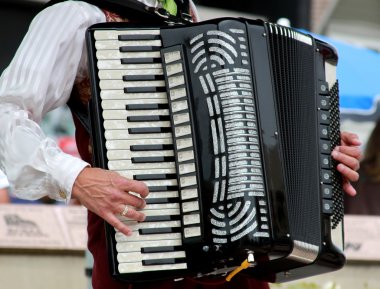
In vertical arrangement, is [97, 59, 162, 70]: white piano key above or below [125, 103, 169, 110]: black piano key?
above

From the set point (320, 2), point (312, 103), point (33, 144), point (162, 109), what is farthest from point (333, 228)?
point (320, 2)

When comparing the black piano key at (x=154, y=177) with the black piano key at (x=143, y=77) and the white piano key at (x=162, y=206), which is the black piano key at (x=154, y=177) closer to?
the white piano key at (x=162, y=206)

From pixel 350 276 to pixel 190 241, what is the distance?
2944mm

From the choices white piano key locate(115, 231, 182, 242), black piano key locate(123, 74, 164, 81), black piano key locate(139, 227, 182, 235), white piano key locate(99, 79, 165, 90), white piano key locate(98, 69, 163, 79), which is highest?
white piano key locate(98, 69, 163, 79)

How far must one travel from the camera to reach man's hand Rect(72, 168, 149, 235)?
3.21m

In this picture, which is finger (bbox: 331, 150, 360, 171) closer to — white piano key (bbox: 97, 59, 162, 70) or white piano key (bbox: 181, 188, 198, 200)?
white piano key (bbox: 181, 188, 198, 200)

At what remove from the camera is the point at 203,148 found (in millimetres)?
3346

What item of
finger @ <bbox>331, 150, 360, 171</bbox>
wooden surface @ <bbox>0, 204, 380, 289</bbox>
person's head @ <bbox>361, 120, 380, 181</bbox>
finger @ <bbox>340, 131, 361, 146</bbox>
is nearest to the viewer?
finger @ <bbox>331, 150, 360, 171</bbox>

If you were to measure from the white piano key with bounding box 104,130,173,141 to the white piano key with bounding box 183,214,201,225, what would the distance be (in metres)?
0.22

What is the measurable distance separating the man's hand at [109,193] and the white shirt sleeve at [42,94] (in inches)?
1.4

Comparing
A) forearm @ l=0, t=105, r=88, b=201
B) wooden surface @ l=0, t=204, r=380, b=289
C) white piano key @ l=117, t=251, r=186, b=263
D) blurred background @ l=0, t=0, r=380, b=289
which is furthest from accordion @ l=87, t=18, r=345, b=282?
wooden surface @ l=0, t=204, r=380, b=289

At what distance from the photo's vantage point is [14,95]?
3.33 meters

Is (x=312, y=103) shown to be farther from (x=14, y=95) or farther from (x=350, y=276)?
(x=350, y=276)

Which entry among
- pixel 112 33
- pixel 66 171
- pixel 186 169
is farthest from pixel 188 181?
pixel 112 33
